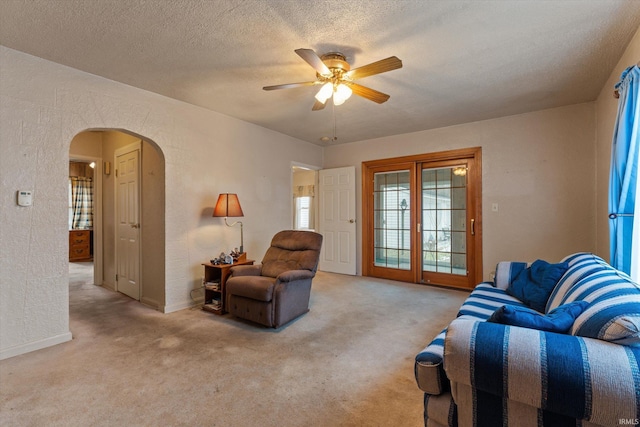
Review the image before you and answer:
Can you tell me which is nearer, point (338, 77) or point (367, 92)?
point (338, 77)

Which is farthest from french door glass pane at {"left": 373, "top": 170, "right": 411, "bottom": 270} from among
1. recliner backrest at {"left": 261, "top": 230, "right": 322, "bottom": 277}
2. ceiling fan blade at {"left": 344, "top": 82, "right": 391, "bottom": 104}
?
ceiling fan blade at {"left": 344, "top": 82, "right": 391, "bottom": 104}

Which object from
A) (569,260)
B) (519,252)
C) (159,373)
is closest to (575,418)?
(569,260)

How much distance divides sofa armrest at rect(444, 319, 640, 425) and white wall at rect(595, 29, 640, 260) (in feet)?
8.97

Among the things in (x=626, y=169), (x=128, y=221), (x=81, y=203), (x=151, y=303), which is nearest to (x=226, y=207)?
(x=151, y=303)

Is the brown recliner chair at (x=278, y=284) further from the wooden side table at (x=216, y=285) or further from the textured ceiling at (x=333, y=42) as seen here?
the textured ceiling at (x=333, y=42)

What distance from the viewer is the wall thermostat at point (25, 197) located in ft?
7.94

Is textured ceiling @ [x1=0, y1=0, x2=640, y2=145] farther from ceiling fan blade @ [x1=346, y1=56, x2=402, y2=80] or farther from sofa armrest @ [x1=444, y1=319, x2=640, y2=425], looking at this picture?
sofa armrest @ [x1=444, y1=319, x2=640, y2=425]

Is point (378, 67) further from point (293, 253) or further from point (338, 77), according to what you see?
point (293, 253)

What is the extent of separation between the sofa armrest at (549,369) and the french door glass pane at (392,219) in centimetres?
399

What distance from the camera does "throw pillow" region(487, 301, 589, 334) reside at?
1.19 meters

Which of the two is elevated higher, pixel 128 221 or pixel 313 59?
pixel 313 59

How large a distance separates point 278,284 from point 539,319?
2156 millimetres

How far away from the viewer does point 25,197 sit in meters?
2.44

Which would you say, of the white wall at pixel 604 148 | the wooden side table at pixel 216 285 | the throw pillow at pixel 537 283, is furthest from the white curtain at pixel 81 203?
the white wall at pixel 604 148
